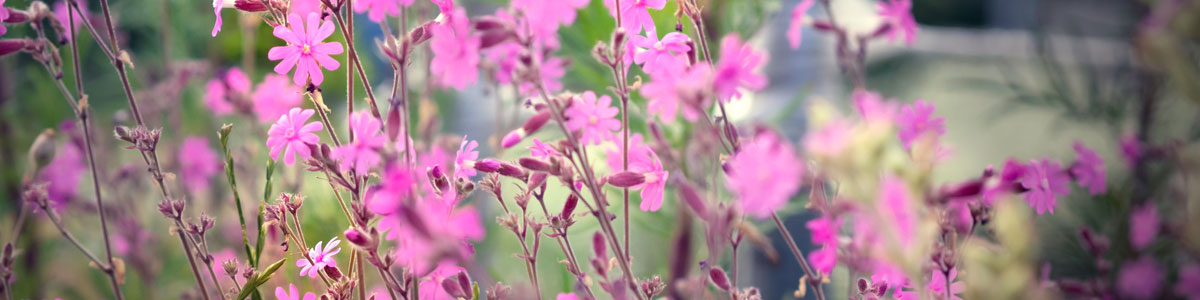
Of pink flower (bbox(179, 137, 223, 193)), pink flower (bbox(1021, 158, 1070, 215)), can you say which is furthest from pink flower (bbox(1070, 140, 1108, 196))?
pink flower (bbox(179, 137, 223, 193))

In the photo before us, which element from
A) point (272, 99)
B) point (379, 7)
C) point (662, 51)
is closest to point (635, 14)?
point (662, 51)

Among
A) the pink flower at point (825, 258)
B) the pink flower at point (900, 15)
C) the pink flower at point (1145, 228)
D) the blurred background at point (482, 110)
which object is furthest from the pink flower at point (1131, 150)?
the pink flower at point (825, 258)

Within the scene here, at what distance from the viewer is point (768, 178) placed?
26cm

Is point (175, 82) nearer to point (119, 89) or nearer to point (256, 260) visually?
point (119, 89)

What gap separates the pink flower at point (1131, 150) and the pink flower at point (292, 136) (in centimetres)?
69

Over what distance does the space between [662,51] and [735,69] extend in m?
0.08

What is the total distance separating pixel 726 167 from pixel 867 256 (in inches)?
4.2

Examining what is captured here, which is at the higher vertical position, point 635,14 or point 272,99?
point 635,14

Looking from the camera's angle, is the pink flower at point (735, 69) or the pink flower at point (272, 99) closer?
the pink flower at point (735, 69)

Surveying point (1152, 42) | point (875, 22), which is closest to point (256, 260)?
point (1152, 42)

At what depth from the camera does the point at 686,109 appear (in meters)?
0.30

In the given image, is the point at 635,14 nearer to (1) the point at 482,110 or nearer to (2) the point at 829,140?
(2) the point at 829,140

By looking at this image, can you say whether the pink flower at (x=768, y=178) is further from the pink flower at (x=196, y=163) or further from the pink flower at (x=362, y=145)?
the pink flower at (x=196, y=163)

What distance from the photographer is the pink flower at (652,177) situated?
1.25 feet
